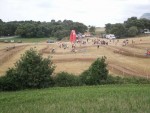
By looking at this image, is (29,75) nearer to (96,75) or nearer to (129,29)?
(96,75)

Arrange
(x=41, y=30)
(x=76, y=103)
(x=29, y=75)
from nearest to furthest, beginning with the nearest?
(x=76, y=103), (x=29, y=75), (x=41, y=30)

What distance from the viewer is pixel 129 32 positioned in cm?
12075

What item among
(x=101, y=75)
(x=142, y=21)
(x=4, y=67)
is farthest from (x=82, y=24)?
(x=101, y=75)

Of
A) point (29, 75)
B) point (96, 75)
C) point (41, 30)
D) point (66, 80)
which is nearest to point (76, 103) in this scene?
point (29, 75)

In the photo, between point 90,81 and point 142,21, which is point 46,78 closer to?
point 90,81

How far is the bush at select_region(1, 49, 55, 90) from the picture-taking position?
3262 centimetres

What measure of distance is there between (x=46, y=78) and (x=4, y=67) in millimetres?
21547

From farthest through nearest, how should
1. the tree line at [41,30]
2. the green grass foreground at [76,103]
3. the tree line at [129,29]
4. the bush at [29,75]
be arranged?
the tree line at [41,30] < the tree line at [129,29] < the bush at [29,75] < the green grass foreground at [76,103]

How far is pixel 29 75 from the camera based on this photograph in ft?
107

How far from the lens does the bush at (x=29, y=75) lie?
107 feet

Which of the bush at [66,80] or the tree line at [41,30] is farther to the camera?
the tree line at [41,30]

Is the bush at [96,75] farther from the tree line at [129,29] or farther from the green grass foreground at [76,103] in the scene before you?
the tree line at [129,29]

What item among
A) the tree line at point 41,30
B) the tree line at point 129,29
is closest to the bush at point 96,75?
the tree line at point 129,29

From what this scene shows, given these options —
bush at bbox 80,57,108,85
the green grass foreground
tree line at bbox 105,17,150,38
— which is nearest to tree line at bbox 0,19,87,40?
tree line at bbox 105,17,150,38
